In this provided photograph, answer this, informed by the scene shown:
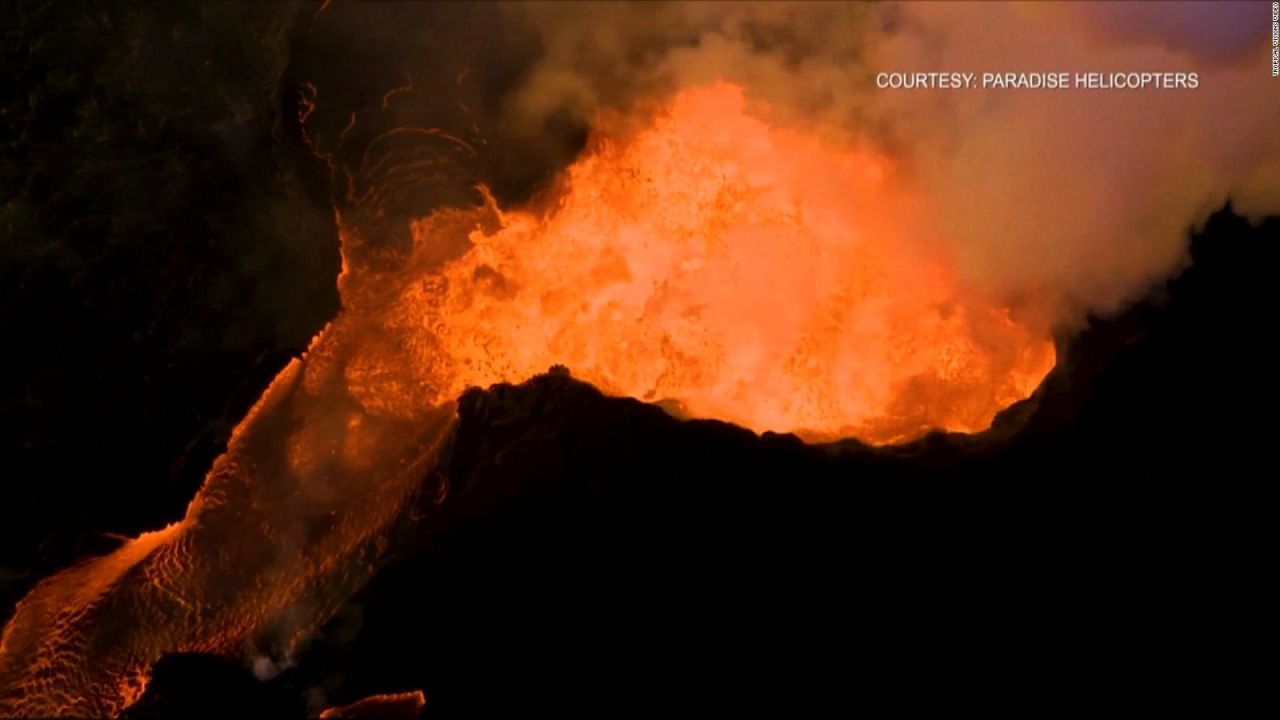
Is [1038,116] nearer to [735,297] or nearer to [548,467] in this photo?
[735,297]

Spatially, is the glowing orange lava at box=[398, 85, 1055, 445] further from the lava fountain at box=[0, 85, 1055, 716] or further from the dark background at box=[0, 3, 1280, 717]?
the dark background at box=[0, 3, 1280, 717]

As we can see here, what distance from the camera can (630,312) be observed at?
449 centimetres

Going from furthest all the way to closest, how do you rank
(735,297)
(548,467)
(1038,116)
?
1. (548,467)
2. (735,297)
3. (1038,116)

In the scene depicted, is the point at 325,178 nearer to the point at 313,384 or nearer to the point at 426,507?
the point at 313,384

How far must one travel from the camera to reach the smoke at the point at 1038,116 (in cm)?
429

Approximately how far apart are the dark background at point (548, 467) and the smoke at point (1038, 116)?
17.4 inches

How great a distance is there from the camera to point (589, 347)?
452 centimetres

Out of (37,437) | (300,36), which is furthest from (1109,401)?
(37,437)

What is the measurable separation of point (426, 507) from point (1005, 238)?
3510 mm

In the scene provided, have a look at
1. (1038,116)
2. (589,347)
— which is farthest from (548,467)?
(1038,116)

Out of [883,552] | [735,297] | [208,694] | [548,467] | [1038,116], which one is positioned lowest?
[208,694]

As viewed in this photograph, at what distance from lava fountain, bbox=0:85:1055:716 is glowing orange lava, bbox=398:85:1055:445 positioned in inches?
0.4

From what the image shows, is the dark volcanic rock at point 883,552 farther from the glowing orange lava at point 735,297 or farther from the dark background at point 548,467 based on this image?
the glowing orange lava at point 735,297

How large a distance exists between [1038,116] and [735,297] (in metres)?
1.88
